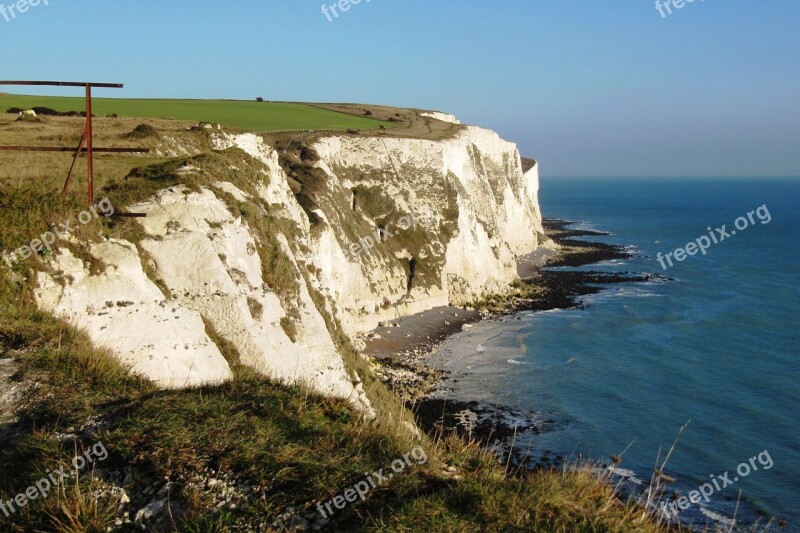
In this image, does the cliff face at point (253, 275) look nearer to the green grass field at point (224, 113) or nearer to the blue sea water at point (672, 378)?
the blue sea water at point (672, 378)

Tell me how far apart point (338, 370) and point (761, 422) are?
2245cm

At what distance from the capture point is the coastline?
1108 inches

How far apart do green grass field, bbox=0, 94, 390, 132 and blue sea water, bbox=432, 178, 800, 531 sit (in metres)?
31.3

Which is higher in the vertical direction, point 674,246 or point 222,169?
point 222,169

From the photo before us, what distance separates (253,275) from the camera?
16266mm

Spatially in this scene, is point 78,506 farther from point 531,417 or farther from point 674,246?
point 674,246

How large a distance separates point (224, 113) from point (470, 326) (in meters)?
37.4

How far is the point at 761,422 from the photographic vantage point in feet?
96.0

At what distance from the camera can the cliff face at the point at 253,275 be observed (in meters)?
11.6

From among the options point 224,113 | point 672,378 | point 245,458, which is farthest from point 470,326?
point 245,458

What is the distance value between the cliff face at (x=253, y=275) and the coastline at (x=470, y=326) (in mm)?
2460

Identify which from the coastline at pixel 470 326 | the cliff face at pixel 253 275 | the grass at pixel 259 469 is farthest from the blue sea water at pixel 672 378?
the grass at pixel 259 469

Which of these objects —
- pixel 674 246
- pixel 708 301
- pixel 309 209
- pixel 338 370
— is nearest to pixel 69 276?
pixel 338 370

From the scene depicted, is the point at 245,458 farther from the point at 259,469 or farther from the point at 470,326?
the point at 470,326
